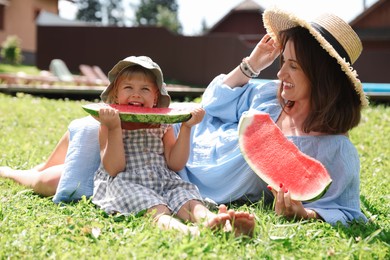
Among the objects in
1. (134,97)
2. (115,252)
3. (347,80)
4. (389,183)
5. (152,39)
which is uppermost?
(347,80)

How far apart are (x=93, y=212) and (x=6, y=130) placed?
3.85m

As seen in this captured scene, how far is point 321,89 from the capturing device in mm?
3674

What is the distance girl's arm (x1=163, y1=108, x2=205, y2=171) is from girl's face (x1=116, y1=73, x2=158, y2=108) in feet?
0.91

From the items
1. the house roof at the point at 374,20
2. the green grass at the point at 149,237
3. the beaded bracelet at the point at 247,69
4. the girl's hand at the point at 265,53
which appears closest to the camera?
the green grass at the point at 149,237

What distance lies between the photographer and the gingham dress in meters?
3.42

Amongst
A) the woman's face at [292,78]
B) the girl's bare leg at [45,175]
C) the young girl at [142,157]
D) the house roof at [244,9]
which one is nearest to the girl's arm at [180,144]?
the young girl at [142,157]

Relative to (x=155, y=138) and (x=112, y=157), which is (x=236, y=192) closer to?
(x=155, y=138)

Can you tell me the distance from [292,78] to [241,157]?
0.65 meters

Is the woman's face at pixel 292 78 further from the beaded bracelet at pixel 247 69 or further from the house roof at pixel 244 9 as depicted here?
the house roof at pixel 244 9

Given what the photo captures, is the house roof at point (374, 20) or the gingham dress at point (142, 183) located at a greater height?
the gingham dress at point (142, 183)

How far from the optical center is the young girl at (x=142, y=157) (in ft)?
11.1

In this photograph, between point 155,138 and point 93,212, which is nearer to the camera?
point 93,212

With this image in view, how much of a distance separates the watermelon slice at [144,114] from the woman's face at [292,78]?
2.23ft

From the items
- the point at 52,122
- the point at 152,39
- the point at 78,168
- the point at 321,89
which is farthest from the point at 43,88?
the point at 152,39
